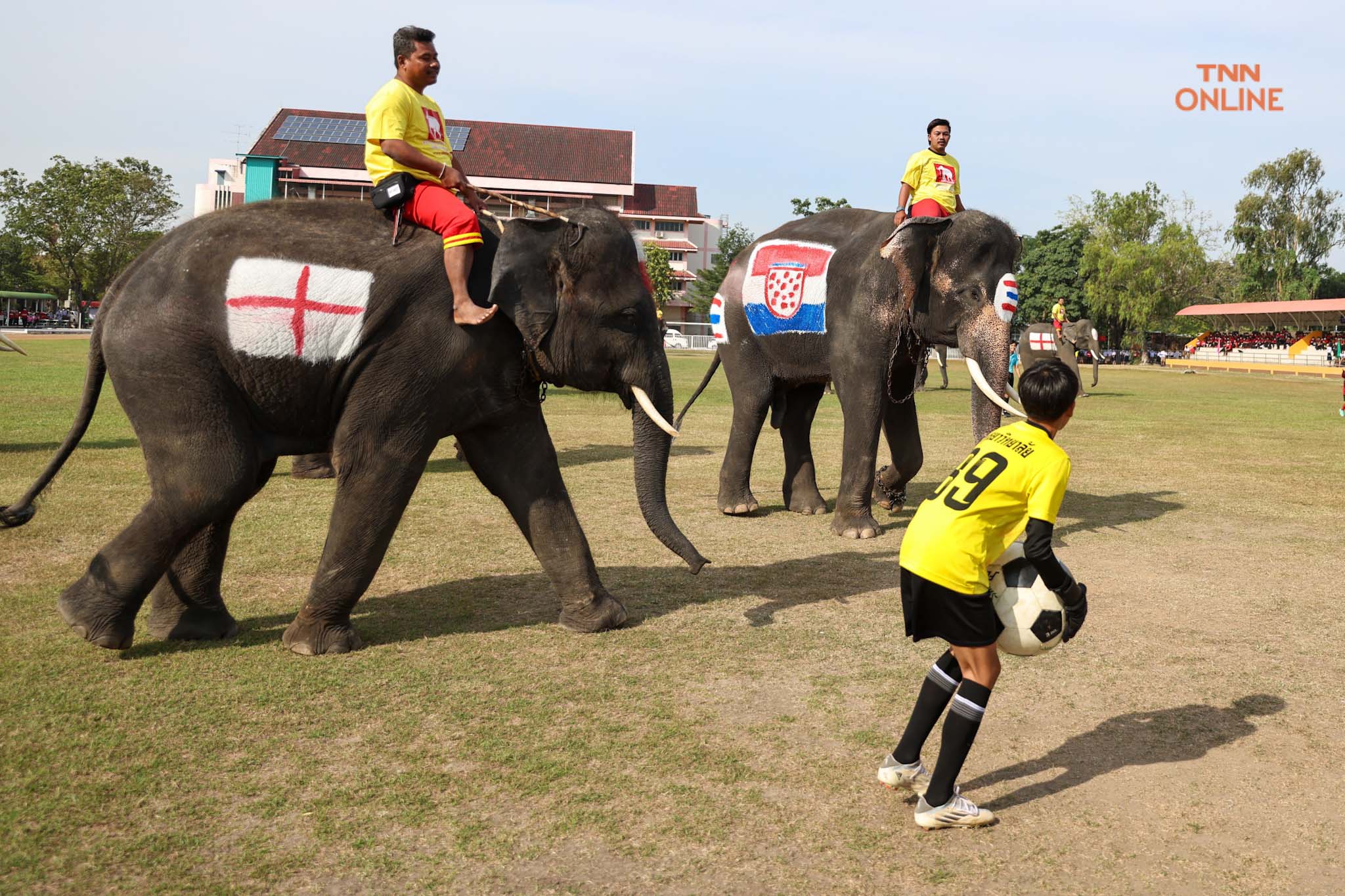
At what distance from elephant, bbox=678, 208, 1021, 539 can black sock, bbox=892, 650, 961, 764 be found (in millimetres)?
4432

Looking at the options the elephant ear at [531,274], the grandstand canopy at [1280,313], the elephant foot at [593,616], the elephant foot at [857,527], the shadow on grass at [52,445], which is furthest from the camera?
the grandstand canopy at [1280,313]

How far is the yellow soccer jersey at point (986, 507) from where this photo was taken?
12.8 feet

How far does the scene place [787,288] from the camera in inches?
385

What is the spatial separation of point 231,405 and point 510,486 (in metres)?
1.46

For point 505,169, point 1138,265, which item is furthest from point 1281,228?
point 505,169

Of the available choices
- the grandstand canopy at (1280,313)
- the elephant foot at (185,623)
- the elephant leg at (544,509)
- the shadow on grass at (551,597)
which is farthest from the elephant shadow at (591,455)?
the grandstand canopy at (1280,313)

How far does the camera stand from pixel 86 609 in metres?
5.24

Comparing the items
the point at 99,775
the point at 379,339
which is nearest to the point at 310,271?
the point at 379,339

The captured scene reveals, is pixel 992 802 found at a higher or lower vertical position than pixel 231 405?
lower

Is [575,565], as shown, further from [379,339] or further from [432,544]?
[432,544]

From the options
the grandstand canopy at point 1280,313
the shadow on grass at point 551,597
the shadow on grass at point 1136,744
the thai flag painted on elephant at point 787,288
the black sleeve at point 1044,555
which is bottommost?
the shadow on grass at point 1136,744

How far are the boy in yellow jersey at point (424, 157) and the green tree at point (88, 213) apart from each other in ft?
212

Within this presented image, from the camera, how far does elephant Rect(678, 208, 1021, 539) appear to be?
8.87 m

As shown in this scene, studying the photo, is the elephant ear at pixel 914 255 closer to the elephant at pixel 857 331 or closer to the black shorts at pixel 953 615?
the elephant at pixel 857 331
